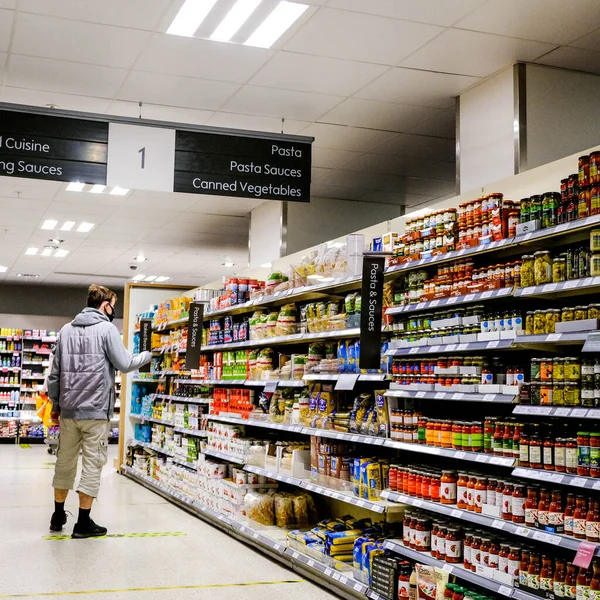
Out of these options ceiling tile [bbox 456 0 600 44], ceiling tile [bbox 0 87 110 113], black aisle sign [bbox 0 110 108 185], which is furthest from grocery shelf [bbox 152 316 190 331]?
ceiling tile [bbox 456 0 600 44]

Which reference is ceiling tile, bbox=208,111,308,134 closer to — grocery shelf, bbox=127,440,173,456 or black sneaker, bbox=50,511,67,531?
black sneaker, bbox=50,511,67,531

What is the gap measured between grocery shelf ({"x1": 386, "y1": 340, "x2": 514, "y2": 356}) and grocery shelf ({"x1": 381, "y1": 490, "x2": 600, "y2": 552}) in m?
0.81

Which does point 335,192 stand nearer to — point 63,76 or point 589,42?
point 63,76

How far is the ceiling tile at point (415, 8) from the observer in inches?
178

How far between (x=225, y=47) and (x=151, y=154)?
103 cm

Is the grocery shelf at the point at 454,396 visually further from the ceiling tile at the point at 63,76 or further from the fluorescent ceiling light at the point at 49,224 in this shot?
the fluorescent ceiling light at the point at 49,224

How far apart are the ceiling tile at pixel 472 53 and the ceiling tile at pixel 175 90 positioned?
1470 mm

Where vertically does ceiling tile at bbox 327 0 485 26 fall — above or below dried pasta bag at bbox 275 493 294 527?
above

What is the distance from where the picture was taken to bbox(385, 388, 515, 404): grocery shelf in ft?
12.5

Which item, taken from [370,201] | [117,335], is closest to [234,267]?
[370,201]

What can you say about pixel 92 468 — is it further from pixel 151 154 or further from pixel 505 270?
pixel 505 270

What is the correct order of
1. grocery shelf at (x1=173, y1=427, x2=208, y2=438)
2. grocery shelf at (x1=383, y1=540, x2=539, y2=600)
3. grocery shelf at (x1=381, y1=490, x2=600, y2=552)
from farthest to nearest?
1. grocery shelf at (x1=173, y1=427, x2=208, y2=438)
2. grocery shelf at (x1=383, y1=540, x2=539, y2=600)
3. grocery shelf at (x1=381, y1=490, x2=600, y2=552)

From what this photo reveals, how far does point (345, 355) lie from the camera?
540 centimetres

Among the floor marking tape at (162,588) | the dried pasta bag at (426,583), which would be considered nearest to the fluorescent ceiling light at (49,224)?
the floor marking tape at (162,588)
